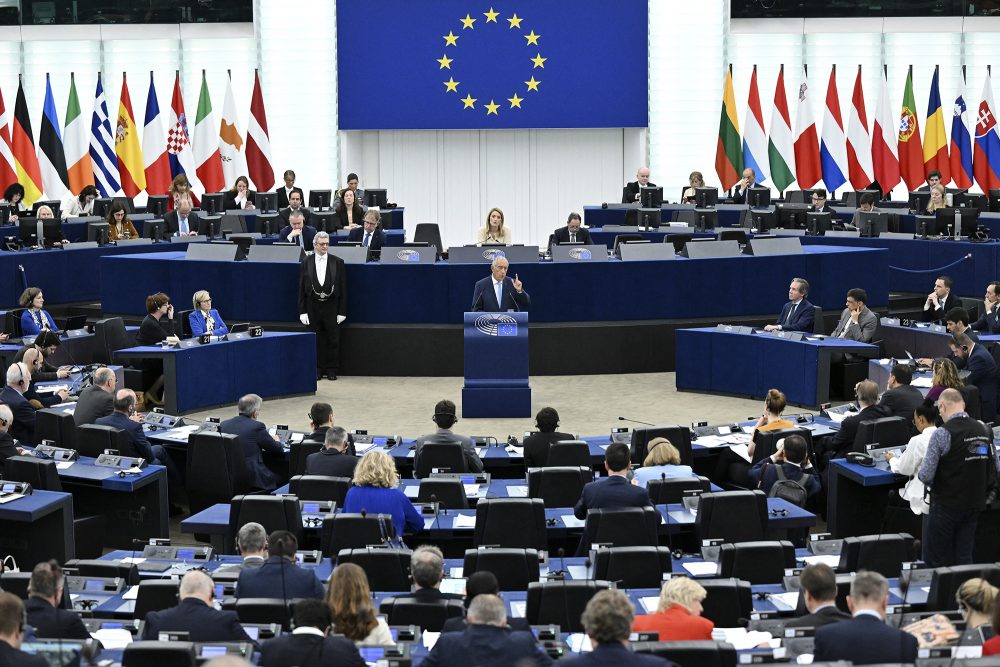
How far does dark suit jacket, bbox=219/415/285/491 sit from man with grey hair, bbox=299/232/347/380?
19.9 ft

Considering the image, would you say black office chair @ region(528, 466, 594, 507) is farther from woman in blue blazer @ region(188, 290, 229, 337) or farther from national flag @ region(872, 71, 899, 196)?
national flag @ region(872, 71, 899, 196)

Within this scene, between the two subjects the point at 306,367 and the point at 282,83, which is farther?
the point at 282,83

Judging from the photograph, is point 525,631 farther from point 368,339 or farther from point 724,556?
point 368,339

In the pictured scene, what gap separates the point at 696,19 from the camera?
30875 mm

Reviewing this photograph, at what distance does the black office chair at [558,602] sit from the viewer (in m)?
8.17

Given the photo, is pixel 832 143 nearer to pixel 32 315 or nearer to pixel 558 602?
pixel 32 315

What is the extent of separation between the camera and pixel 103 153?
91.4ft

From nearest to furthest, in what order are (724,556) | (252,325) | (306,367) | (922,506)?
(724,556) → (922,506) → (306,367) → (252,325)

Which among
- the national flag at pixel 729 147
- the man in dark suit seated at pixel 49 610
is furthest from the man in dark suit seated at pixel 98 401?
the national flag at pixel 729 147

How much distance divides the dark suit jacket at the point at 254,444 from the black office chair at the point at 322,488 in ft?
5.63

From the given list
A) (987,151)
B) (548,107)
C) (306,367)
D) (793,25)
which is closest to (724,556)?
(306,367)

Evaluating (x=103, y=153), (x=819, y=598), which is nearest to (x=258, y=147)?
(x=103, y=153)

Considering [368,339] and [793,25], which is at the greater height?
[793,25]

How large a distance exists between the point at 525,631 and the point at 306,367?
11785 millimetres
